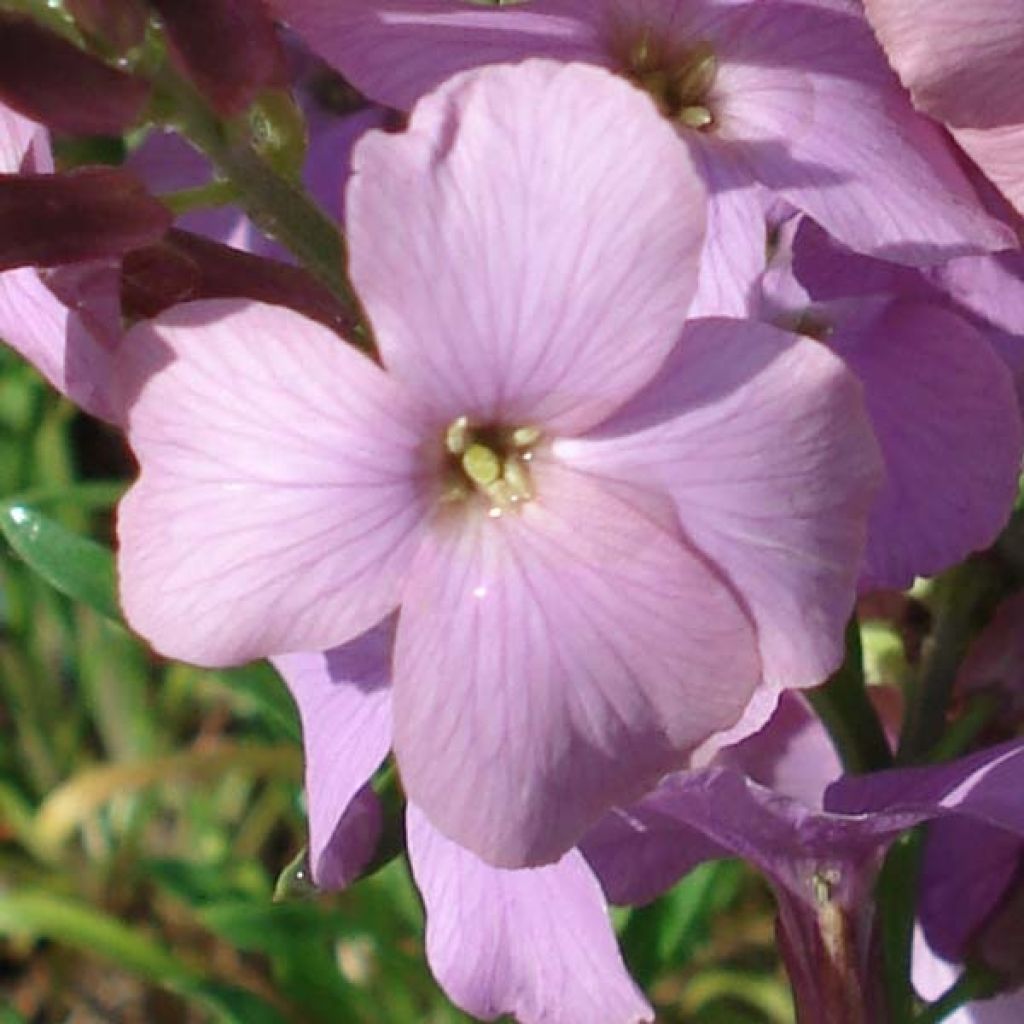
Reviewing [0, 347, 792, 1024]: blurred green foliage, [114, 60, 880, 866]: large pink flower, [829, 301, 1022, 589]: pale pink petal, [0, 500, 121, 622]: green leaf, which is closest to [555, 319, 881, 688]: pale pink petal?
[114, 60, 880, 866]: large pink flower

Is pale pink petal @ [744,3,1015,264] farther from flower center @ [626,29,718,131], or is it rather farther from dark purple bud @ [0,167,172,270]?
dark purple bud @ [0,167,172,270]

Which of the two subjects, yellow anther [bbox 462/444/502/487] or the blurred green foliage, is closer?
yellow anther [bbox 462/444/502/487]

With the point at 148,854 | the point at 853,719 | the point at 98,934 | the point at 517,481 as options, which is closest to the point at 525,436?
the point at 517,481

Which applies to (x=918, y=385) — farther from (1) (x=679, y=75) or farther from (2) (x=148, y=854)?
(2) (x=148, y=854)

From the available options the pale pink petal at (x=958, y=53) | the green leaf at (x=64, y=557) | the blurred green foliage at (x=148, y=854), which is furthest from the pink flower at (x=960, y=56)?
the blurred green foliage at (x=148, y=854)

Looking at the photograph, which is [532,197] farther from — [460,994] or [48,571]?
[48,571]

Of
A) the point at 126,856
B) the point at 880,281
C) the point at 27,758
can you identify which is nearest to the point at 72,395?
the point at 880,281
